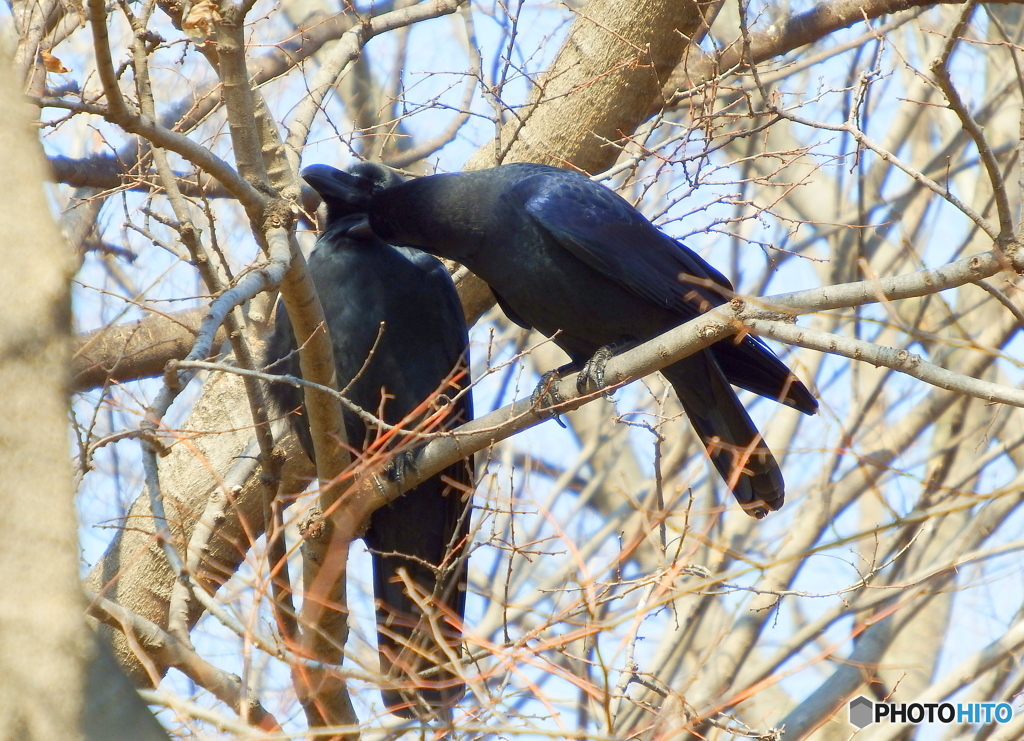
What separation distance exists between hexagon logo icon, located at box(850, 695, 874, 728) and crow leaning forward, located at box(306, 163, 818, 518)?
1517 millimetres

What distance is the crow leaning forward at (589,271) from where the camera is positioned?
4.31 metres

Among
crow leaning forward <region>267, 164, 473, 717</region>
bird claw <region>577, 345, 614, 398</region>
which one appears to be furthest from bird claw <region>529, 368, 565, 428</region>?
crow leaning forward <region>267, 164, 473, 717</region>

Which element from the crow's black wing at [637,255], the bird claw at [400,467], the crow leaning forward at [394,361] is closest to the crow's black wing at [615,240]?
the crow's black wing at [637,255]

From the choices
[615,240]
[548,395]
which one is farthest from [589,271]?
[548,395]

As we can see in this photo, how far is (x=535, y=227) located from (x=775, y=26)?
86.5 inches

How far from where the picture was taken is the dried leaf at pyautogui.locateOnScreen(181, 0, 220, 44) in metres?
2.71

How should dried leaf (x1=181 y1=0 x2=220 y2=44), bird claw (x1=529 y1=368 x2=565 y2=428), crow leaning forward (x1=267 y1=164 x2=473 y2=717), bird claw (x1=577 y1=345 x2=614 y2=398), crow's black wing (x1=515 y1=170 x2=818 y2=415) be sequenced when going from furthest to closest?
crow leaning forward (x1=267 y1=164 x2=473 y2=717) < crow's black wing (x1=515 y1=170 x2=818 y2=415) < bird claw (x1=577 y1=345 x2=614 y2=398) < bird claw (x1=529 y1=368 x2=565 y2=428) < dried leaf (x1=181 y1=0 x2=220 y2=44)

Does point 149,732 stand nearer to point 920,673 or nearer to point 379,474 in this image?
point 379,474

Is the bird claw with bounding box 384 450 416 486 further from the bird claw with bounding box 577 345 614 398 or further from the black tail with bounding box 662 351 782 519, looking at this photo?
the black tail with bounding box 662 351 782 519

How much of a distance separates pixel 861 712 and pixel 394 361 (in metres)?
2.97

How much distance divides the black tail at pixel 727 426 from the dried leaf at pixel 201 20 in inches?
87.0

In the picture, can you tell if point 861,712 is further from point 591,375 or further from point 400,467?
point 400,467

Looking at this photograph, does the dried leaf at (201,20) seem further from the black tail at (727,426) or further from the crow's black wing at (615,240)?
the black tail at (727,426)

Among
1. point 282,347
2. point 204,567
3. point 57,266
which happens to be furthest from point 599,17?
point 57,266
